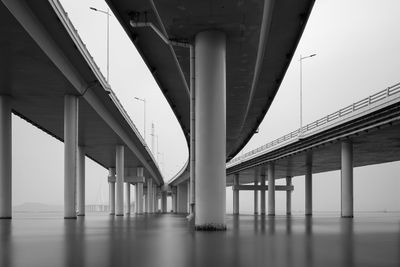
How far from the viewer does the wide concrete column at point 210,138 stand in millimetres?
21375

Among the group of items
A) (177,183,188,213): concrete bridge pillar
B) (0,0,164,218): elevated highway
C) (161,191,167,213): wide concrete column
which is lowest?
(161,191,167,213): wide concrete column

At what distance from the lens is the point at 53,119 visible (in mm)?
46531

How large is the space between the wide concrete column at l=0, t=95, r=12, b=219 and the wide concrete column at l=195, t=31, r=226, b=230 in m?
21.2

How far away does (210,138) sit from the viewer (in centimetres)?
2139

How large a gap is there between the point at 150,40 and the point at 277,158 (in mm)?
47315

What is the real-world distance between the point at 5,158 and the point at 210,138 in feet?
73.9

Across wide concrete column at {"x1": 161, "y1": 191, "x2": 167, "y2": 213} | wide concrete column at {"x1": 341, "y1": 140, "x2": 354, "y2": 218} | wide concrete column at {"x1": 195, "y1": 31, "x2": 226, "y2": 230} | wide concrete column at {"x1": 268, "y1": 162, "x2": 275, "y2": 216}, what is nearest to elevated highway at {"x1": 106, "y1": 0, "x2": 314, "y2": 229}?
wide concrete column at {"x1": 195, "y1": 31, "x2": 226, "y2": 230}

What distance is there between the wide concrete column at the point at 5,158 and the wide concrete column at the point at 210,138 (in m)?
21.2

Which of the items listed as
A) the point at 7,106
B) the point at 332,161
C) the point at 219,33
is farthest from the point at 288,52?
the point at 332,161

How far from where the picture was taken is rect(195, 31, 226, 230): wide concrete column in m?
21.4

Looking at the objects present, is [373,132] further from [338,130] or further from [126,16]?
[126,16]

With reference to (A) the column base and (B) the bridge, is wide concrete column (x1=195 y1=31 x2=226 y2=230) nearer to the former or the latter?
(A) the column base

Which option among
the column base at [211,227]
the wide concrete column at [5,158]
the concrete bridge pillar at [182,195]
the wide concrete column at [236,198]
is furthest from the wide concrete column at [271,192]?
the column base at [211,227]

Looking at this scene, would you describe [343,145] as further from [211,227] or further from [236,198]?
[236,198]
